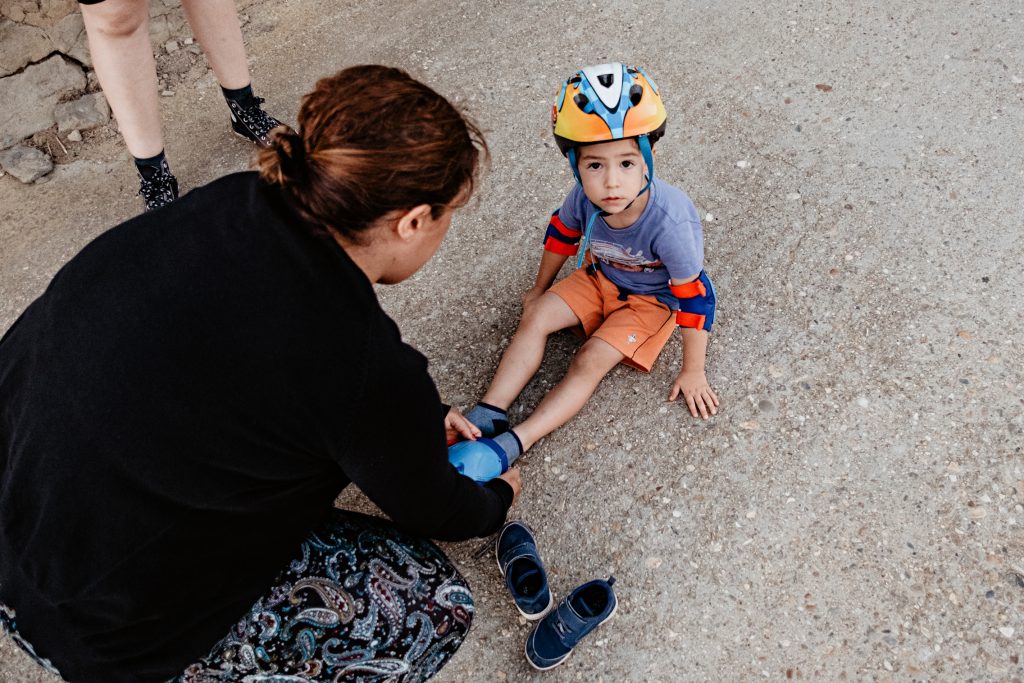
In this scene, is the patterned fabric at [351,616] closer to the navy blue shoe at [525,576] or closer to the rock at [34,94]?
the navy blue shoe at [525,576]

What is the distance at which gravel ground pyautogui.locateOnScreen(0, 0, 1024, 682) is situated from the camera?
2076 mm

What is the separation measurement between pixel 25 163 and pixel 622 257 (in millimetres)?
2557

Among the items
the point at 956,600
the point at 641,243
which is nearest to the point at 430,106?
the point at 641,243

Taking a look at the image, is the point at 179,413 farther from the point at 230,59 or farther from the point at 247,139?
the point at 247,139

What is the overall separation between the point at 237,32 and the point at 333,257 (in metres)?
2.03

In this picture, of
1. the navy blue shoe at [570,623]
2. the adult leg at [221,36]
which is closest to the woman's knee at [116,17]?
the adult leg at [221,36]

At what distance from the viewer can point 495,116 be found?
3.31m

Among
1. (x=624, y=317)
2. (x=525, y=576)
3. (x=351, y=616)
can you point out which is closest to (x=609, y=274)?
(x=624, y=317)

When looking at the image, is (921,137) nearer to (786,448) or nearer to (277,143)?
(786,448)

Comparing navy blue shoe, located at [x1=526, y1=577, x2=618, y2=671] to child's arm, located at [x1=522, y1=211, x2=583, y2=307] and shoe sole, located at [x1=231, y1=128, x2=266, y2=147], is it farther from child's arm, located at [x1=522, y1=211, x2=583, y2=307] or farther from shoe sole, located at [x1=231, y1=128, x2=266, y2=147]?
shoe sole, located at [x1=231, y1=128, x2=266, y2=147]

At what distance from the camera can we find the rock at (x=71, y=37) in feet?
11.1

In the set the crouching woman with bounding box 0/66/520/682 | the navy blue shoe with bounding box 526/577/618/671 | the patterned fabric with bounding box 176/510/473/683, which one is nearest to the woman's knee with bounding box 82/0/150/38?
the crouching woman with bounding box 0/66/520/682

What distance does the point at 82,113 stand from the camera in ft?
11.1

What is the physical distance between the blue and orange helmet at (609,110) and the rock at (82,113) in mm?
2352
